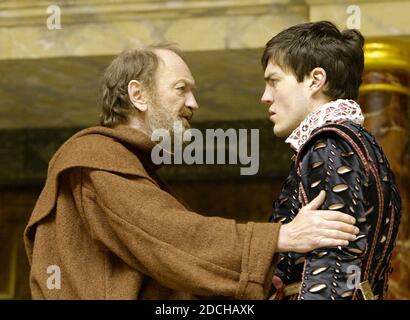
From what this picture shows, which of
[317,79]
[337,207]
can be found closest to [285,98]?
[317,79]

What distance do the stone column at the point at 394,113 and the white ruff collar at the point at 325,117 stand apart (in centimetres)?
334

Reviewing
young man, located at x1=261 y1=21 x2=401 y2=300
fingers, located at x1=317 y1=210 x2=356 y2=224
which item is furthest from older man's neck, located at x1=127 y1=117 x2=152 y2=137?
fingers, located at x1=317 y1=210 x2=356 y2=224

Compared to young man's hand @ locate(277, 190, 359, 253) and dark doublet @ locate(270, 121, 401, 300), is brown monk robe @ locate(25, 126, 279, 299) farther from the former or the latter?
dark doublet @ locate(270, 121, 401, 300)

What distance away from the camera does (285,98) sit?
3.50 metres

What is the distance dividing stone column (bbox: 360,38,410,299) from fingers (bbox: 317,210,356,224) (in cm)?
357

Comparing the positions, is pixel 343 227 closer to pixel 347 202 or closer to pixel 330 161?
pixel 347 202

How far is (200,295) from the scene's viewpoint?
3.44 m

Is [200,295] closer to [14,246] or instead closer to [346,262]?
[346,262]

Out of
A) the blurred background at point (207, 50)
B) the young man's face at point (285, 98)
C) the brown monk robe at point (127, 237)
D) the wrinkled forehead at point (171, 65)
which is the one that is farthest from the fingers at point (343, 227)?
the blurred background at point (207, 50)

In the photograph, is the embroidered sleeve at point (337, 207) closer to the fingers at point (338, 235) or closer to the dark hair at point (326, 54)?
the fingers at point (338, 235)

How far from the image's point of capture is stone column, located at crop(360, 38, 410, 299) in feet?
22.0

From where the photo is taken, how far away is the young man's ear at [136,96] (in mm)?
3838

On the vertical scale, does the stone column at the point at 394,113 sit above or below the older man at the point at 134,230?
above
